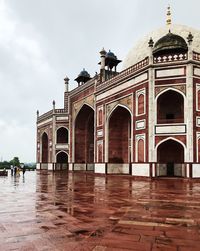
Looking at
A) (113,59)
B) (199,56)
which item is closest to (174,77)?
(199,56)

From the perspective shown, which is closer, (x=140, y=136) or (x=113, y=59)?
(x=140, y=136)

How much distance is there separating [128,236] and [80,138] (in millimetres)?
28660

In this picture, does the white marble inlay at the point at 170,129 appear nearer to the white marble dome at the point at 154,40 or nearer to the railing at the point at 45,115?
the white marble dome at the point at 154,40

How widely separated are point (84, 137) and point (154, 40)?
514 inches

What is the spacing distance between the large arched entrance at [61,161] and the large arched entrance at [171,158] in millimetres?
18893

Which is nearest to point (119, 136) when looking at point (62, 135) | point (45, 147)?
point (62, 135)

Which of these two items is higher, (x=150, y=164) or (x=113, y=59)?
(x=113, y=59)

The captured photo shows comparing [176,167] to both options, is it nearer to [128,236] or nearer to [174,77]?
[174,77]

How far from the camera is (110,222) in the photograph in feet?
16.5

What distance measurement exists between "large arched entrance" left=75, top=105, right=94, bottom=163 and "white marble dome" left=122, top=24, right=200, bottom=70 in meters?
7.34

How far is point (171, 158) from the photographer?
1931 cm

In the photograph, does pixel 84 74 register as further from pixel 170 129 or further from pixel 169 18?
pixel 170 129

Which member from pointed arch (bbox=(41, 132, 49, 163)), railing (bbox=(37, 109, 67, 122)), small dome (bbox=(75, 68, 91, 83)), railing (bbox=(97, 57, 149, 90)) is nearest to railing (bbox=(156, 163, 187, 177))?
railing (bbox=(97, 57, 149, 90))

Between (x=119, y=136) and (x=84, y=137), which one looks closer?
(x=119, y=136)
